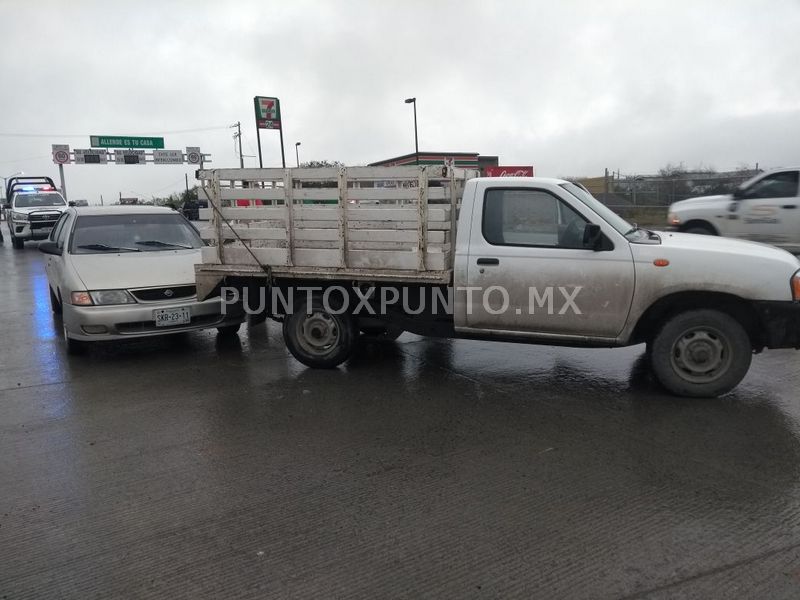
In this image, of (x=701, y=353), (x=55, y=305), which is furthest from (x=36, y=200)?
(x=701, y=353)

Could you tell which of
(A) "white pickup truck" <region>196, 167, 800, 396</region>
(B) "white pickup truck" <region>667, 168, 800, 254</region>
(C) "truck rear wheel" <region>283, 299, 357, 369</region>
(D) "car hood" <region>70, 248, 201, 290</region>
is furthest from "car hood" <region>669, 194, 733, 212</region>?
(D) "car hood" <region>70, 248, 201, 290</region>

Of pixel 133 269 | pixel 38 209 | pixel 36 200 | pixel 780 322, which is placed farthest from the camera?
pixel 36 200

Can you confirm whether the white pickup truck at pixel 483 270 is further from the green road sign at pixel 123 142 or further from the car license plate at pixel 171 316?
the green road sign at pixel 123 142

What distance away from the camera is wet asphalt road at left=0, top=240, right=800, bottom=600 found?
2721mm

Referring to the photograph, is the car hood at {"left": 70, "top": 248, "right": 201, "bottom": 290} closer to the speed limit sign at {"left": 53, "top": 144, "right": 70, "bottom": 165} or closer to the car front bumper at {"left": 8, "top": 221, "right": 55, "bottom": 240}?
the car front bumper at {"left": 8, "top": 221, "right": 55, "bottom": 240}

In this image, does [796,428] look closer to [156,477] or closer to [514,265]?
[514,265]

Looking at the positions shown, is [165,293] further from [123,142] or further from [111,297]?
[123,142]

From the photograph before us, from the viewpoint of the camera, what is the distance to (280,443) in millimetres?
4188

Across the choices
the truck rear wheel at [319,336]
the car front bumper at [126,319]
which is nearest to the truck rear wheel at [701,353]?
the truck rear wheel at [319,336]

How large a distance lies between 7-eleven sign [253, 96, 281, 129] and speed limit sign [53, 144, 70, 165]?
18383mm

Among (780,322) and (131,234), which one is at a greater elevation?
(131,234)

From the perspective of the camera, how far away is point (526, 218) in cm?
510

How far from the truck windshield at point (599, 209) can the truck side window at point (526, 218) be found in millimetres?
167

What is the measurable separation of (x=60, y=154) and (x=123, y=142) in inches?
273
